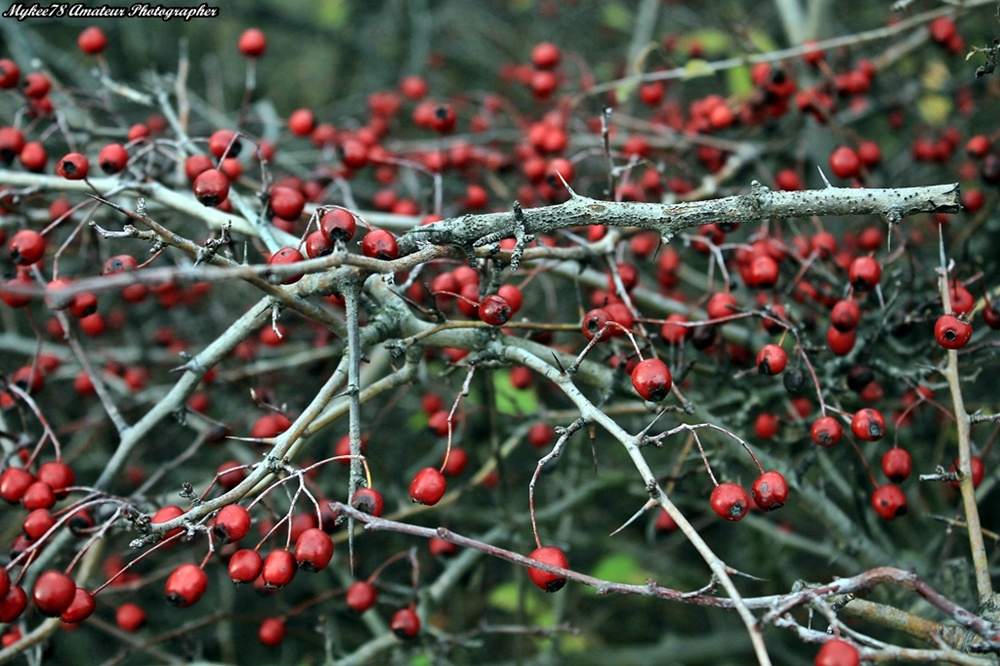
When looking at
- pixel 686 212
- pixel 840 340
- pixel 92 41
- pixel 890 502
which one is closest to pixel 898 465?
pixel 890 502

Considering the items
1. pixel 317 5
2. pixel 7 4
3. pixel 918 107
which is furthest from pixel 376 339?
pixel 317 5

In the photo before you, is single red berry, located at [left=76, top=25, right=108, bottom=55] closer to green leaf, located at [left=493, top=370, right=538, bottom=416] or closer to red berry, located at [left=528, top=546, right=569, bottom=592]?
green leaf, located at [left=493, top=370, right=538, bottom=416]

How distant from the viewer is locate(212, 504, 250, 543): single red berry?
6.01 feet

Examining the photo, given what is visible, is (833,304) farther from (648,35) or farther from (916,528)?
(648,35)

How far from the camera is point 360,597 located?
2533mm

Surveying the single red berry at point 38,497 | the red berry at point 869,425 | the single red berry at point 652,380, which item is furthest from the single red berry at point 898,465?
the single red berry at point 38,497

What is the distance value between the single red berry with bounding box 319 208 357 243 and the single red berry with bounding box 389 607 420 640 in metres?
1.28

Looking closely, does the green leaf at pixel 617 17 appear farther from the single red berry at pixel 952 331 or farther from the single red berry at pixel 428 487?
the single red berry at pixel 428 487

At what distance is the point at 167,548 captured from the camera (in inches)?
124

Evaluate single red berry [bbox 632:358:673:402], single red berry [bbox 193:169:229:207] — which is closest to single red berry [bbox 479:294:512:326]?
single red berry [bbox 632:358:673:402]

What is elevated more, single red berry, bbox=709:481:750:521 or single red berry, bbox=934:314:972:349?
single red berry, bbox=934:314:972:349

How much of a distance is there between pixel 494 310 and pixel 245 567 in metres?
0.83

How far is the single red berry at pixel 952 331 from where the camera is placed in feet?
6.82

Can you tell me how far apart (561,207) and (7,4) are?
12.6ft
